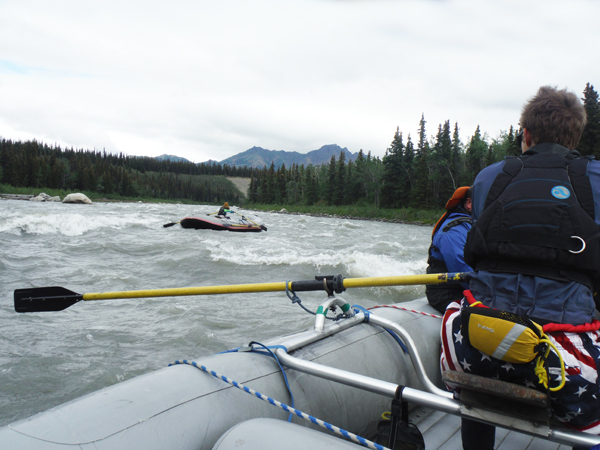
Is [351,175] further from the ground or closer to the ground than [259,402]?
further from the ground

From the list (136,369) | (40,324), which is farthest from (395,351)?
(40,324)

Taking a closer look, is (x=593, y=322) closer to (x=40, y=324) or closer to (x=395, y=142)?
(x=40, y=324)

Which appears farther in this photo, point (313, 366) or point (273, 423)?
point (313, 366)

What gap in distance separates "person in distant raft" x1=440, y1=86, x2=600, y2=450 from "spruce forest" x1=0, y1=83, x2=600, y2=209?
2646cm

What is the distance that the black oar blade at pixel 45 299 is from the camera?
10.7 feet

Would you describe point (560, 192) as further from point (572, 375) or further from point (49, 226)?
point (49, 226)

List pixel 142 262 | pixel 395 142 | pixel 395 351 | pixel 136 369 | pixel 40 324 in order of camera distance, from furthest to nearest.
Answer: pixel 395 142 → pixel 142 262 → pixel 40 324 → pixel 136 369 → pixel 395 351

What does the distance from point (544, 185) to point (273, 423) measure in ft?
4.37

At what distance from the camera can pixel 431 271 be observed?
3.23m

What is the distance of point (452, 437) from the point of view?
2.30m

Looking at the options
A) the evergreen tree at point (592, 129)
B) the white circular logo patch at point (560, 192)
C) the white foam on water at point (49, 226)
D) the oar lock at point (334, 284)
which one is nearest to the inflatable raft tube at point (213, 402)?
the oar lock at point (334, 284)

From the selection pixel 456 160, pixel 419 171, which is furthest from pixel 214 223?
pixel 456 160

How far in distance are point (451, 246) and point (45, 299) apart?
131 inches

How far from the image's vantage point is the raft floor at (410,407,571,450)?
221cm
